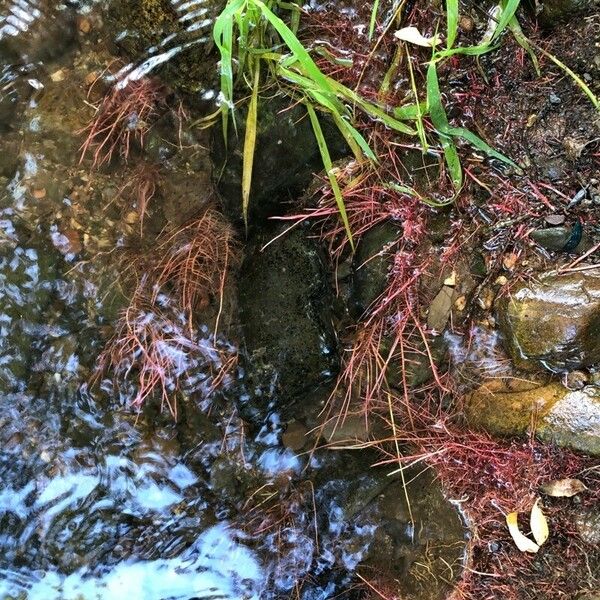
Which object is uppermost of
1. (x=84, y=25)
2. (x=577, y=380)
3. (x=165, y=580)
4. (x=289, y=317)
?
(x=84, y=25)

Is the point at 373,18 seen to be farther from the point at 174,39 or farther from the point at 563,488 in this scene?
the point at 563,488

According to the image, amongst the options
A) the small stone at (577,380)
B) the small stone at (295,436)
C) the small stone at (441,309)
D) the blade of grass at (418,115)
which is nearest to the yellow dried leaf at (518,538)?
the small stone at (577,380)

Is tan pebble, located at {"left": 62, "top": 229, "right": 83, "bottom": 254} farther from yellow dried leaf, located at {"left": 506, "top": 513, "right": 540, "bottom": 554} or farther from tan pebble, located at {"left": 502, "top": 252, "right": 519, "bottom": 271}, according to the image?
yellow dried leaf, located at {"left": 506, "top": 513, "right": 540, "bottom": 554}

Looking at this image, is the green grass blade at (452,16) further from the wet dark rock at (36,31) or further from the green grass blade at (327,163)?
the wet dark rock at (36,31)

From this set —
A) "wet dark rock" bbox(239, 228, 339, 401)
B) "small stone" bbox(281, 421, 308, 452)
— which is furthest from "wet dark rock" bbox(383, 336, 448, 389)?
"small stone" bbox(281, 421, 308, 452)

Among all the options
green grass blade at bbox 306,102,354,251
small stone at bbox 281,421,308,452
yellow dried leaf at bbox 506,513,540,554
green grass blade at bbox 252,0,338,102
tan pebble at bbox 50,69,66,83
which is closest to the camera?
green grass blade at bbox 252,0,338,102

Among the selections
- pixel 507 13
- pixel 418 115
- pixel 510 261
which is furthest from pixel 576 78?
pixel 510 261
